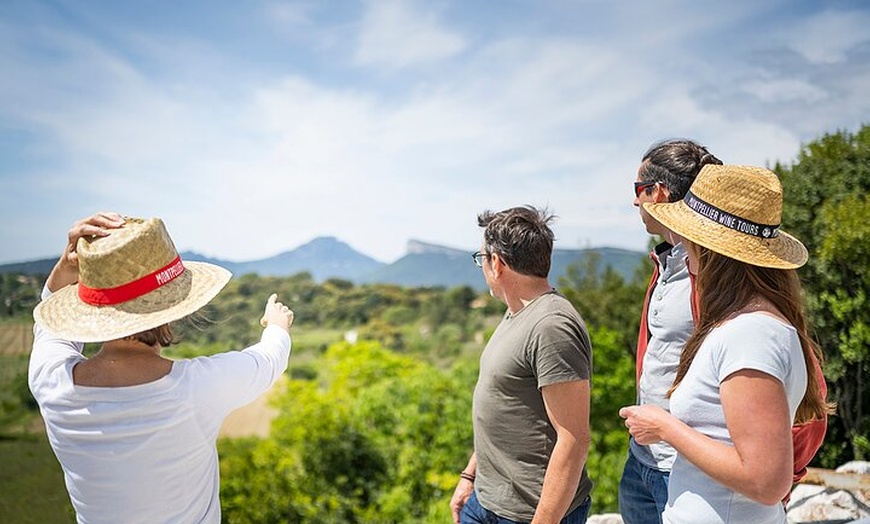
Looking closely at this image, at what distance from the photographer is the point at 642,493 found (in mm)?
1733

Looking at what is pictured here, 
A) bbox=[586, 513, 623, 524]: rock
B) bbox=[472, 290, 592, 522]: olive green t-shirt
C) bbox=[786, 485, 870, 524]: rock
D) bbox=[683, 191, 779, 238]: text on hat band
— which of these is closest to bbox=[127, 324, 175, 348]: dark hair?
bbox=[472, 290, 592, 522]: olive green t-shirt

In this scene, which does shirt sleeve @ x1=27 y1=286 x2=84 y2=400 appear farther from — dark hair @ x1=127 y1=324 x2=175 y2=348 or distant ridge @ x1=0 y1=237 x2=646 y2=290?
distant ridge @ x1=0 y1=237 x2=646 y2=290

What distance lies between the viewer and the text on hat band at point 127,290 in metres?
1.19

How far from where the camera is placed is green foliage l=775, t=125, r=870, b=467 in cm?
571

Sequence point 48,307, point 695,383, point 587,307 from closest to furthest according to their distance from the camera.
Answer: point 695,383, point 48,307, point 587,307

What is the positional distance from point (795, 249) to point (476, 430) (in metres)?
0.88

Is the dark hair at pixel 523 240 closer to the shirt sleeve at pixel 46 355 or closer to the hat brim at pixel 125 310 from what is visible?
the hat brim at pixel 125 310

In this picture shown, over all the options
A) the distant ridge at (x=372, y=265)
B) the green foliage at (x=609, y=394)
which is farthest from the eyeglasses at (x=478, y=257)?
the distant ridge at (x=372, y=265)

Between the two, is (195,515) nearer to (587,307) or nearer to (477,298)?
(587,307)

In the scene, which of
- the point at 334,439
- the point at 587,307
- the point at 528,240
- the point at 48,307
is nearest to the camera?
the point at 48,307

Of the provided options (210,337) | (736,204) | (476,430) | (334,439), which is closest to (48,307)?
(476,430)

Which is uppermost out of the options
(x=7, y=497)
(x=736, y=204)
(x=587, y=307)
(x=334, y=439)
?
(x=736, y=204)

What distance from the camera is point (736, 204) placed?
1.25m

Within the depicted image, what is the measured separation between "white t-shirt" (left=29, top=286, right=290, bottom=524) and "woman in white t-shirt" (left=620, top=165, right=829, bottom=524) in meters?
0.75
